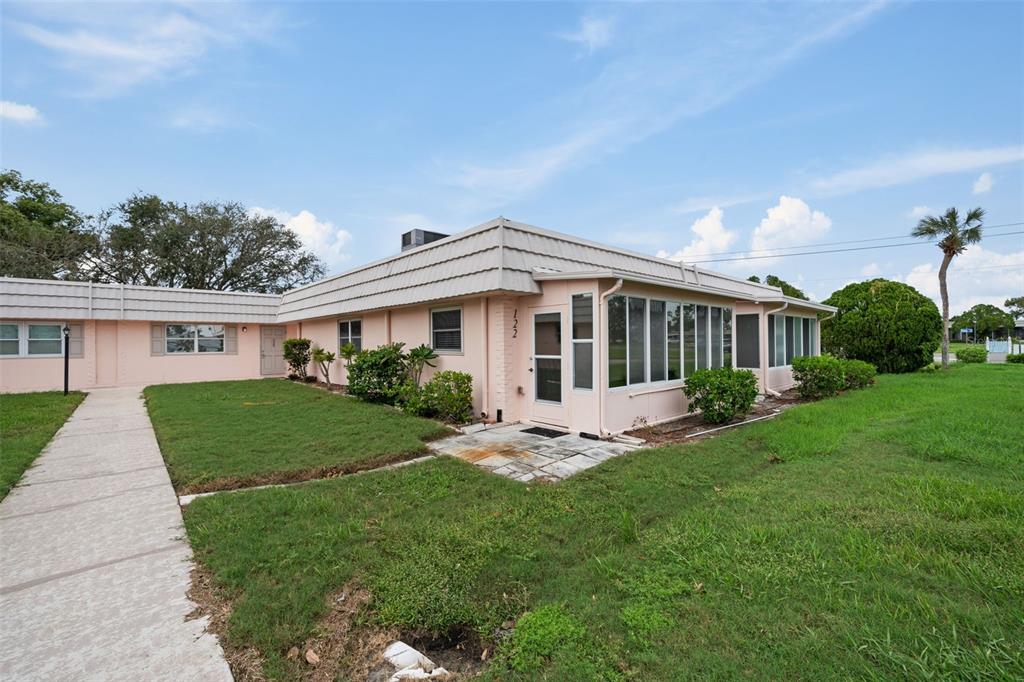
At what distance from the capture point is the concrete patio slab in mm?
5141

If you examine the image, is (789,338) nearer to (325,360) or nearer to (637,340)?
(637,340)

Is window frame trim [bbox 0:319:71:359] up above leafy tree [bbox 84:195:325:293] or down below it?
below

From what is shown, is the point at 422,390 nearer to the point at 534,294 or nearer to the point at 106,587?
the point at 534,294

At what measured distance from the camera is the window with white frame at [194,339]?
15891mm

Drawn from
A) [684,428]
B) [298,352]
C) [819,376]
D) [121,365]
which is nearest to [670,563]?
[684,428]

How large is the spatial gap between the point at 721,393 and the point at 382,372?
708 centimetres

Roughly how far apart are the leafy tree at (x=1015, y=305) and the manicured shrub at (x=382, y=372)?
79062mm

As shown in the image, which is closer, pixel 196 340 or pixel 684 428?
pixel 684 428

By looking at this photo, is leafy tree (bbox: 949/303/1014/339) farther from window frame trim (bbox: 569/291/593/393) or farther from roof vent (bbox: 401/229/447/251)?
window frame trim (bbox: 569/291/593/393)

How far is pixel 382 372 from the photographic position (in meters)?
9.80

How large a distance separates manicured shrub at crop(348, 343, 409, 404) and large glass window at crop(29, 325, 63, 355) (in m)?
11.8

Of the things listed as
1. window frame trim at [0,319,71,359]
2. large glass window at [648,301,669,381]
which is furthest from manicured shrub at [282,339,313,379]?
large glass window at [648,301,669,381]

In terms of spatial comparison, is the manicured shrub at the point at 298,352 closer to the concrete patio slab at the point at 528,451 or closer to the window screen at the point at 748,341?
the concrete patio slab at the point at 528,451

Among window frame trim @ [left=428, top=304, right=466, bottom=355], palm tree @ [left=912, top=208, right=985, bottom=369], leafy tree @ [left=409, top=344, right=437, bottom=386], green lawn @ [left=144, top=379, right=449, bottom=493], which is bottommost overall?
green lawn @ [left=144, top=379, right=449, bottom=493]
